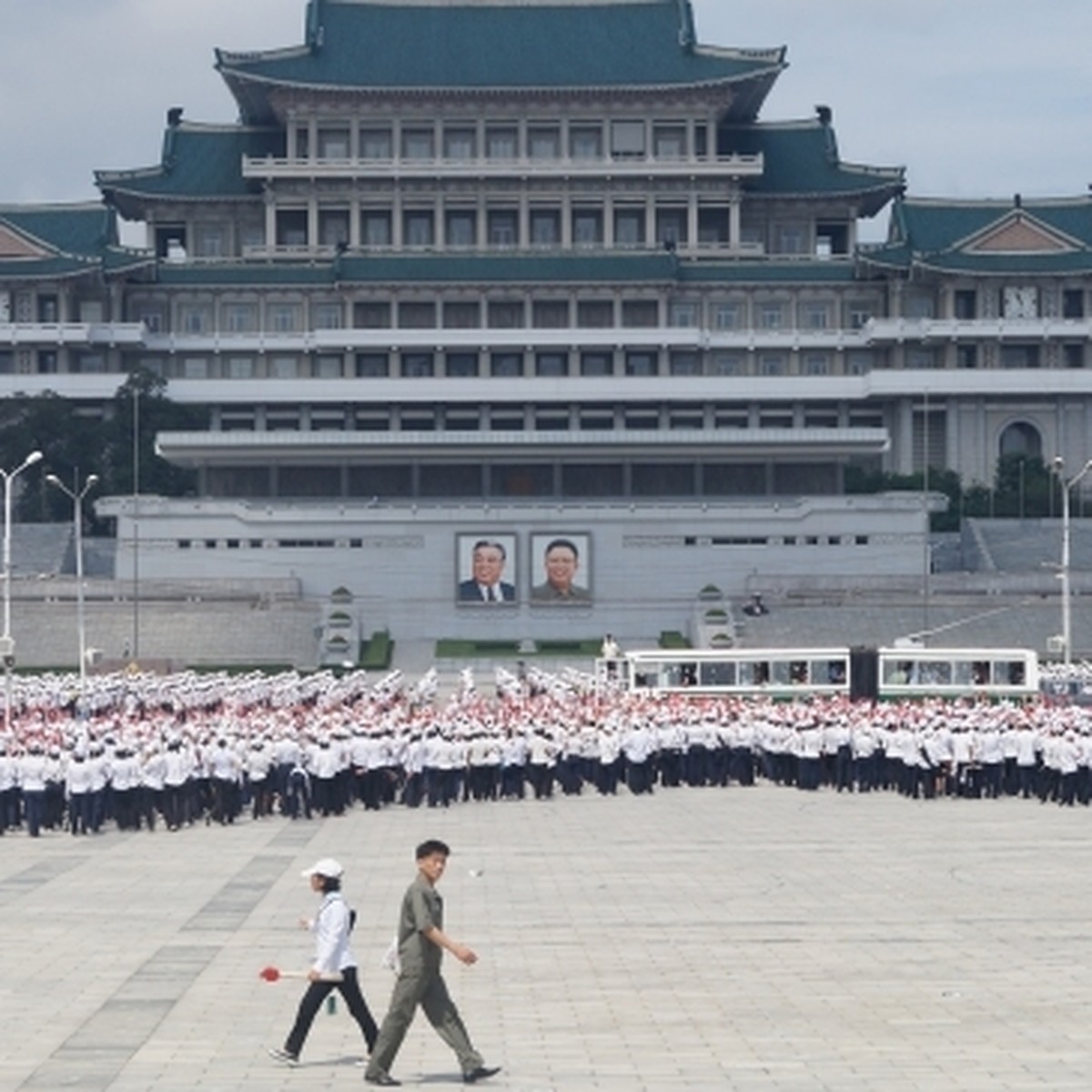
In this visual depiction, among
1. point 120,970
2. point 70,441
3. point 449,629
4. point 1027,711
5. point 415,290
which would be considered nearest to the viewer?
point 120,970

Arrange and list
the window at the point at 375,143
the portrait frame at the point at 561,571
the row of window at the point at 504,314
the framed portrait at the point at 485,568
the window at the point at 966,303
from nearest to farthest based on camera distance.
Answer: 1. the portrait frame at the point at 561,571
2. the framed portrait at the point at 485,568
3. the window at the point at 966,303
4. the row of window at the point at 504,314
5. the window at the point at 375,143

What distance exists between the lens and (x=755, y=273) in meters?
105

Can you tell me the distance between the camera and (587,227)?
108m

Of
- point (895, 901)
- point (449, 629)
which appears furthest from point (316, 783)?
point (449, 629)

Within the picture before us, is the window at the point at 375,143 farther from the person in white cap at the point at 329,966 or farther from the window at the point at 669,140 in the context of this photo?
the person in white cap at the point at 329,966

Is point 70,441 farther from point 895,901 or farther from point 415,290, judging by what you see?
point 895,901

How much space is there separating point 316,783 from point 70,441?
198 ft

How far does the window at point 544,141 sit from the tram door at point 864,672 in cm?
4990

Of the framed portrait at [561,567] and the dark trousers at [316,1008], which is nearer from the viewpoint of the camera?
the dark trousers at [316,1008]

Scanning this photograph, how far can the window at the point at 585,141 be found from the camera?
10681 centimetres

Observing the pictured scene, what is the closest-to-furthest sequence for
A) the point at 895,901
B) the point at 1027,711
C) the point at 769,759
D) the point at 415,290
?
the point at 895,901 → the point at 1027,711 → the point at 769,759 → the point at 415,290

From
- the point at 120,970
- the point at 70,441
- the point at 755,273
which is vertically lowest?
the point at 120,970

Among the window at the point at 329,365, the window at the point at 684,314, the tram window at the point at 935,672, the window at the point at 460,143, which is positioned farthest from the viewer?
the window at the point at 460,143

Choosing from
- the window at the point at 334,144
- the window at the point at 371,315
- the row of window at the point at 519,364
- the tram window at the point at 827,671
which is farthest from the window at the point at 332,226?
the tram window at the point at 827,671
